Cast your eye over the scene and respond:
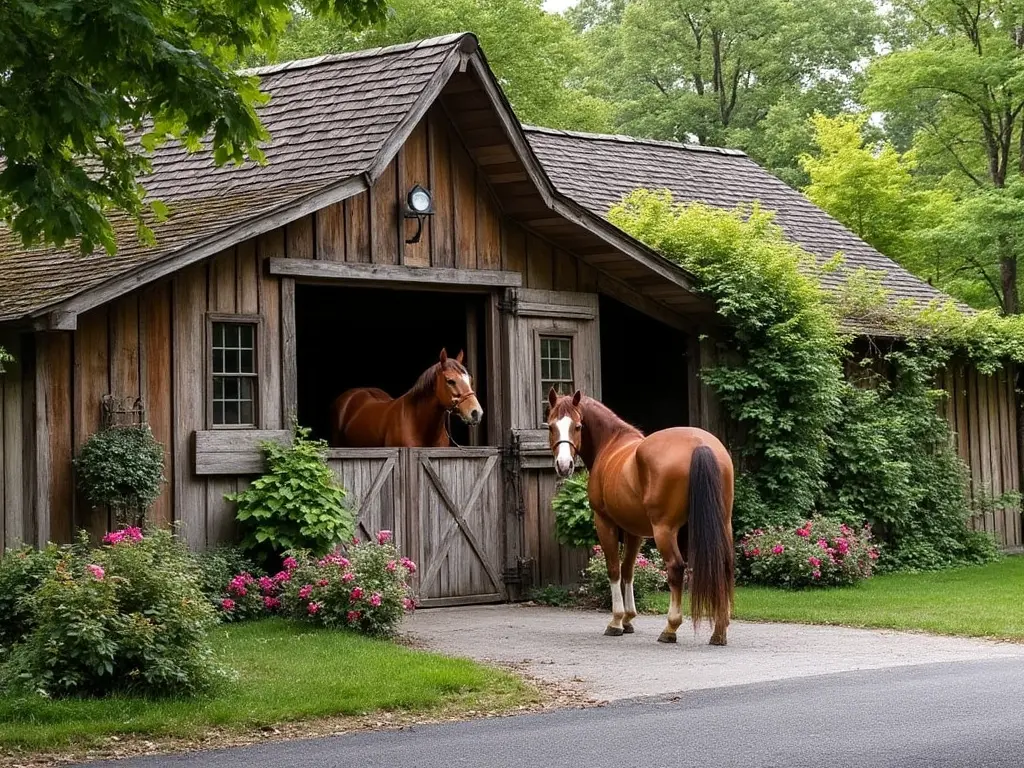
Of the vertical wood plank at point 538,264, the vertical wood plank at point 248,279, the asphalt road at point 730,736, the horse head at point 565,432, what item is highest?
the vertical wood plank at point 538,264

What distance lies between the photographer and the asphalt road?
8055mm

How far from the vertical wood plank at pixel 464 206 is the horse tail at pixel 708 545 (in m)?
4.85

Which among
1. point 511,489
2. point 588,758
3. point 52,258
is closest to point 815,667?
point 588,758

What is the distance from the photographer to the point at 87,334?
13812 millimetres

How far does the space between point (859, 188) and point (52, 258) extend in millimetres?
19395

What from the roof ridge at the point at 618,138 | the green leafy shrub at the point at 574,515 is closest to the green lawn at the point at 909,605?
the green leafy shrub at the point at 574,515

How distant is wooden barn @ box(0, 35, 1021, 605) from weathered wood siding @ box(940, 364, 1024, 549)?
4613 millimetres

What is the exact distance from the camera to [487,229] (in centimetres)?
1709

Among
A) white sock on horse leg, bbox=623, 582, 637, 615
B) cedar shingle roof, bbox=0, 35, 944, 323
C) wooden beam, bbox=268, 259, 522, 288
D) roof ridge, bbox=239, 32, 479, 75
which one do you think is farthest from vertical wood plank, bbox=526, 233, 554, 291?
white sock on horse leg, bbox=623, 582, 637, 615

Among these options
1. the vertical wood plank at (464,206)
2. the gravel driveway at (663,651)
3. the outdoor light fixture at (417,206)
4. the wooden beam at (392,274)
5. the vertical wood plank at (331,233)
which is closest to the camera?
the gravel driveway at (663,651)

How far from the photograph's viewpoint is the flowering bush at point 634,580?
16.0 metres

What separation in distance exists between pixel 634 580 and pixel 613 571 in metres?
1.89

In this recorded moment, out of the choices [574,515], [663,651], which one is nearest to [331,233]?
[574,515]

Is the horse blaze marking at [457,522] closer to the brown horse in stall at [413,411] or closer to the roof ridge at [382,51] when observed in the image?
the brown horse in stall at [413,411]
